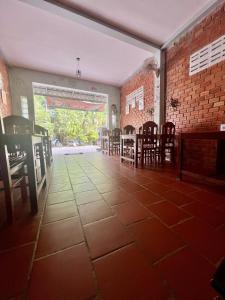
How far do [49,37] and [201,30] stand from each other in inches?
133

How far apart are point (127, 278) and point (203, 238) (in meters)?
0.60

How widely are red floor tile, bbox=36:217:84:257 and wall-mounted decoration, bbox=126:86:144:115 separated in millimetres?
4762

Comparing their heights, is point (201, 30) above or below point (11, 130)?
above

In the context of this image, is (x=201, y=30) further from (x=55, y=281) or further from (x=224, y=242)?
(x=55, y=281)

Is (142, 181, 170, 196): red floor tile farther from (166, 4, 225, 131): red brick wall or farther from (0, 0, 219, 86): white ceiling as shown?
(0, 0, 219, 86): white ceiling

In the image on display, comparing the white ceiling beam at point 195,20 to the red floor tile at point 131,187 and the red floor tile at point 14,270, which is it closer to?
the red floor tile at point 131,187

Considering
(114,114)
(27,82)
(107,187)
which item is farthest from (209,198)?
(27,82)

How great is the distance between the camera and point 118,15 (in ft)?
9.36

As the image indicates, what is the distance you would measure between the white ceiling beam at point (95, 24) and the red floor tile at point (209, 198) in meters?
3.61

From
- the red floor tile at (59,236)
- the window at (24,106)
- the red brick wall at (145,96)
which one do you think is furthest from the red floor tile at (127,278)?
the window at (24,106)

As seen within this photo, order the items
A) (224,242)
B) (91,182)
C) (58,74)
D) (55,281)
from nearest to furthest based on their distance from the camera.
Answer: (55,281), (224,242), (91,182), (58,74)

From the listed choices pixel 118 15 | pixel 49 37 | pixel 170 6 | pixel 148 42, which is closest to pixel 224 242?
pixel 170 6

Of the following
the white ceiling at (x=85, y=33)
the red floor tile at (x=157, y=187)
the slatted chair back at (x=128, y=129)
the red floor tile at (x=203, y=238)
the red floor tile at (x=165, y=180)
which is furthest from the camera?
the slatted chair back at (x=128, y=129)

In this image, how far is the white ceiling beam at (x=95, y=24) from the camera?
2.52m
